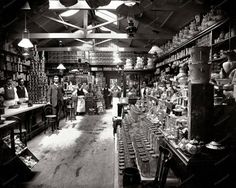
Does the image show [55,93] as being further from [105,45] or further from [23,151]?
[105,45]

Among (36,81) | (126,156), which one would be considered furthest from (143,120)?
(36,81)

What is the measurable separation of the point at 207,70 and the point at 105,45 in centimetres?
1195

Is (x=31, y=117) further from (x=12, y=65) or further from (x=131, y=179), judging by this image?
(x=131, y=179)

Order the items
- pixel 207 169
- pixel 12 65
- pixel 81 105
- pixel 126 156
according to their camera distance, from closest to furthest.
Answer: pixel 207 169 < pixel 126 156 < pixel 12 65 < pixel 81 105

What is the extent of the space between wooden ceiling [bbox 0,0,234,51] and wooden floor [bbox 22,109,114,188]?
3.11m

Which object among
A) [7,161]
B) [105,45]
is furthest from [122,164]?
[105,45]

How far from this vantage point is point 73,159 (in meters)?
4.28

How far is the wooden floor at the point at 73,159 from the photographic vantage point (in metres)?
3.28

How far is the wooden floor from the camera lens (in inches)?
129

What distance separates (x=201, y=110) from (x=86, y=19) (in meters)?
7.63

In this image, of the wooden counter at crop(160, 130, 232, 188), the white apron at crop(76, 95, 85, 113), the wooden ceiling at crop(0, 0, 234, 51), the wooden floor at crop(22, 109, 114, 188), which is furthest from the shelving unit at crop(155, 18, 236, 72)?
the white apron at crop(76, 95, 85, 113)

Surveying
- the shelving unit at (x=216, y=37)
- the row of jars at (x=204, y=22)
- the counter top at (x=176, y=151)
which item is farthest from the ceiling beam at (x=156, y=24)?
the counter top at (x=176, y=151)

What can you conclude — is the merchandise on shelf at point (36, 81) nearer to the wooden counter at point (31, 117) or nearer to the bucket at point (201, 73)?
the wooden counter at point (31, 117)

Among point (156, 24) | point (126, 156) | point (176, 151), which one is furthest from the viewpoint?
point (156, 24)
